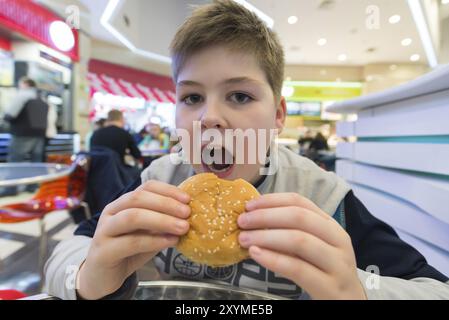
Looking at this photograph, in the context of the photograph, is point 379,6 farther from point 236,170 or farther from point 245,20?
point 236,170

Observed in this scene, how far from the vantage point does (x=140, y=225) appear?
0.43 meters

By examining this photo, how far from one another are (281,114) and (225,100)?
0.78 ft

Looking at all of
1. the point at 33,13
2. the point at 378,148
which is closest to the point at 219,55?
the point at 378,148

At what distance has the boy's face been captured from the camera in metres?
0.60

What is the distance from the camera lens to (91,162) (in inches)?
73.1

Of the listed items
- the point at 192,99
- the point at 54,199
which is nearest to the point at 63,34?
the point at 192,99

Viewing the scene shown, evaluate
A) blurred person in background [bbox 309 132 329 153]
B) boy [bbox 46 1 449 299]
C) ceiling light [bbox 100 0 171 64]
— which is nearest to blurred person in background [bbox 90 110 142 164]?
ceiling light [bbox 100 0 171 64]

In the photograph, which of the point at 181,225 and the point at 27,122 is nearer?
the point at 181,225

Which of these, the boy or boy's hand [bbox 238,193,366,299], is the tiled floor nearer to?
the boy

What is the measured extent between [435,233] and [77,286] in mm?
919

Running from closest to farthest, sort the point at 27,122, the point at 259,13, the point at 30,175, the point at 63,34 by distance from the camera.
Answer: the point at 259,13 < the point at 63,34 < the point at 30,175 < the point at 27,122

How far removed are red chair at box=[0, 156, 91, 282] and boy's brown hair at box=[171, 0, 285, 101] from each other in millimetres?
1437

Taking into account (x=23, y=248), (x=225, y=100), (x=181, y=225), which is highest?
(x=225, y=100)

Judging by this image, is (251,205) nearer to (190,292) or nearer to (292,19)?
(190,292)
